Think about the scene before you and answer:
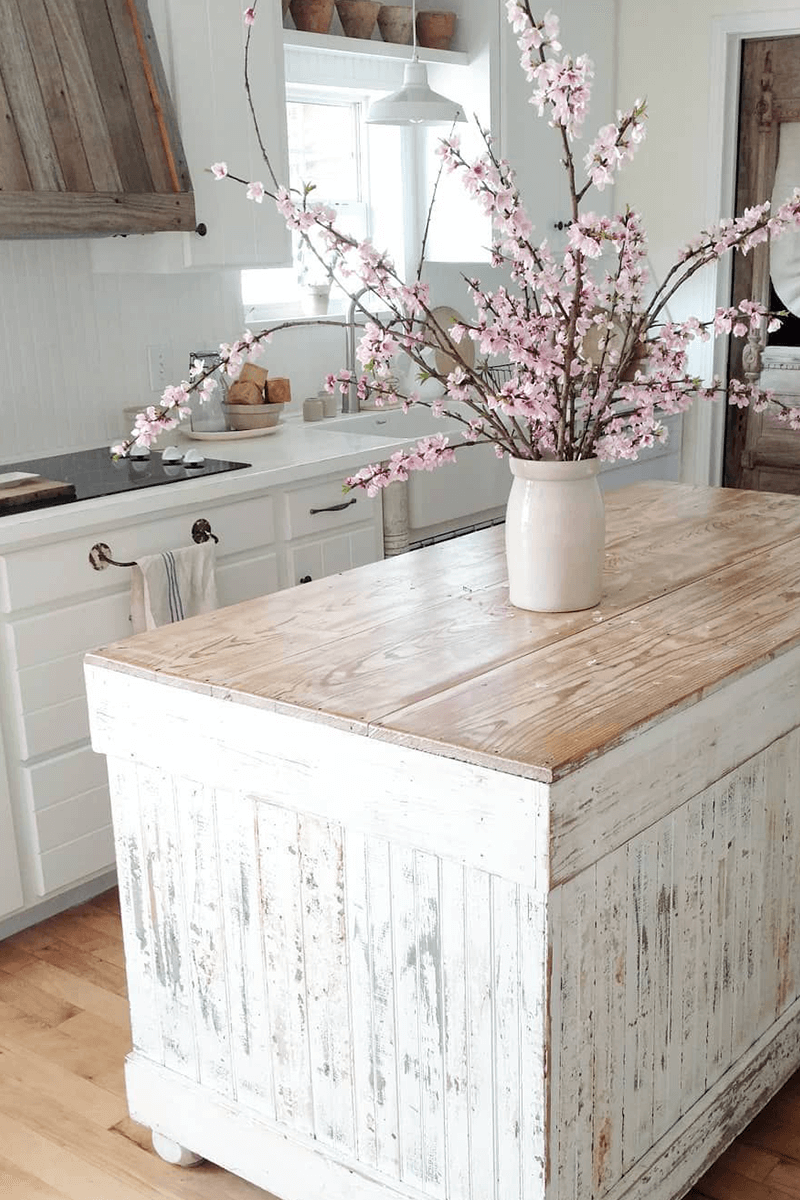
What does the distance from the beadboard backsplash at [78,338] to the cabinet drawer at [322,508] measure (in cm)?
75

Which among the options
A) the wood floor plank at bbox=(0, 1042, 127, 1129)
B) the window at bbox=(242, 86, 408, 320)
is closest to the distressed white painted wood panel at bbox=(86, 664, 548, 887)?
the wood floor plank at bbox=(0, 1042, 127, 1129)

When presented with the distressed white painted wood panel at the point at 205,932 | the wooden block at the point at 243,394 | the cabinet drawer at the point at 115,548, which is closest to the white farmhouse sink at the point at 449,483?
the wooden block at the point at 243,394

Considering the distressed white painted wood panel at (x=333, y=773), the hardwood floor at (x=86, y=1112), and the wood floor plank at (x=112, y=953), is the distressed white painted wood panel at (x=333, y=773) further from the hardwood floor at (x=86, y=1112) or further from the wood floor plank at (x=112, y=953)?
the wood floor plank at (x=112, y=953)

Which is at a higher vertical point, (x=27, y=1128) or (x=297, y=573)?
(x=297, y=573)

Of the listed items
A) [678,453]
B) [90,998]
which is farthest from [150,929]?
[678,453]

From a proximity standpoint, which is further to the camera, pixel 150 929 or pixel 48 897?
pixel 48 897

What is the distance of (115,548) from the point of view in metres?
2.85

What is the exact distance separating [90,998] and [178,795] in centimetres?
101

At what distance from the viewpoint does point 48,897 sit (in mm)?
2863

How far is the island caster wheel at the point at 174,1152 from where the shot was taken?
204 centimetres

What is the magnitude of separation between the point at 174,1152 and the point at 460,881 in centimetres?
86

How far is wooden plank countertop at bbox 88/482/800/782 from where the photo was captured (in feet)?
4.99

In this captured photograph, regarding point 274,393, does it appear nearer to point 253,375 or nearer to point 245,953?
point 253,375

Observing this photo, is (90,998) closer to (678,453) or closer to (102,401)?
(102,401)
